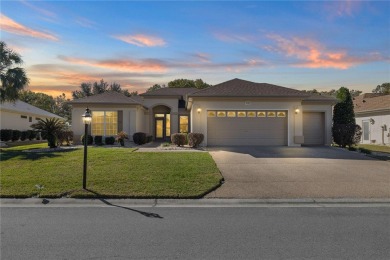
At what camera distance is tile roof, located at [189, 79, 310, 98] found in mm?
19469

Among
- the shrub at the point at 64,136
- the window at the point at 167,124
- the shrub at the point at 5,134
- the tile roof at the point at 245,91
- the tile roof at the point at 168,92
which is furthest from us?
the window at the point at 167,124

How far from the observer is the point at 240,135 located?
64.7 feet

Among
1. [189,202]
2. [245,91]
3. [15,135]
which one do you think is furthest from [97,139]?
[189,202]

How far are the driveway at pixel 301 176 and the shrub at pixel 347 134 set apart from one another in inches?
210

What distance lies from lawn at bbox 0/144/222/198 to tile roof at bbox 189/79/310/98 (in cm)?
693

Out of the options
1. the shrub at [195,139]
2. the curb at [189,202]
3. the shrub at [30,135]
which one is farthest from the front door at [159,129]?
A: the curb at [189,202]

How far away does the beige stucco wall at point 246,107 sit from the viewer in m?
19.5

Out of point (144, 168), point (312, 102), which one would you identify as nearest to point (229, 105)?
point (312, 102)

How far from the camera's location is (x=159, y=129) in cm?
2841

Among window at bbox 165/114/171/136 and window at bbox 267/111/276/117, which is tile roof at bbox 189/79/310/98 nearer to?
window at bbox 267/111/276/117

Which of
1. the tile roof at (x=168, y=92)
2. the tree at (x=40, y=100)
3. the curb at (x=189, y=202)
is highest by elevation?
the tree at (x=40, y=100)

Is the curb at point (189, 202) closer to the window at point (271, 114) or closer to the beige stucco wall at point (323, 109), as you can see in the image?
the window at point (271, 114)
